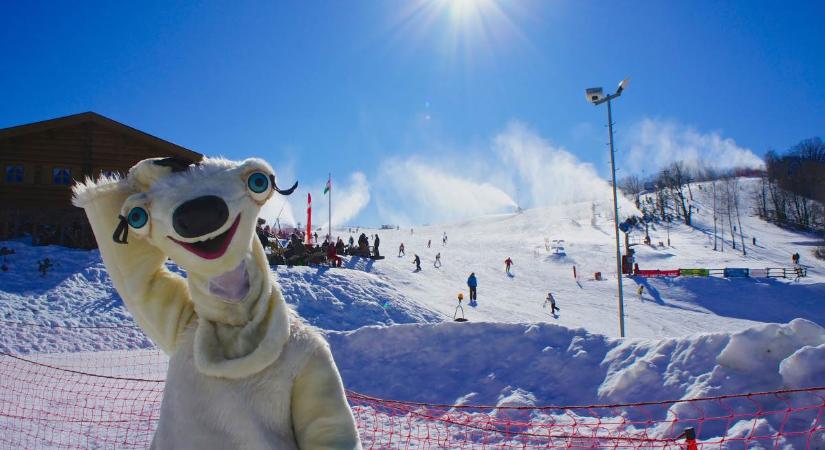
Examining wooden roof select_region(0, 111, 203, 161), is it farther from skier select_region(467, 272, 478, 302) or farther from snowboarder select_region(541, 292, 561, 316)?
snowboarder select_region(541, 292, 561, 316)

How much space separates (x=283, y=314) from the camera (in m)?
1.97

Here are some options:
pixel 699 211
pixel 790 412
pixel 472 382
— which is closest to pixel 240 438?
pixel 790 412

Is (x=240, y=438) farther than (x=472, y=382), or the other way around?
(x=472, y=382)

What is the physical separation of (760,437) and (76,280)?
53.3 ft

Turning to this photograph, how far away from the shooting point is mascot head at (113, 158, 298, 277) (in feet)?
6.07

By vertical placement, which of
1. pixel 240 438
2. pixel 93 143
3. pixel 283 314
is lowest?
pixel 240 438

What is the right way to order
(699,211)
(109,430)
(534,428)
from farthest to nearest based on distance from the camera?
1. (699,211)
2. (534,428)
3. (109,430)

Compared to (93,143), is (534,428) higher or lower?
lower

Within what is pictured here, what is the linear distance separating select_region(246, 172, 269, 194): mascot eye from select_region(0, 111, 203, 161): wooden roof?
1847 cm

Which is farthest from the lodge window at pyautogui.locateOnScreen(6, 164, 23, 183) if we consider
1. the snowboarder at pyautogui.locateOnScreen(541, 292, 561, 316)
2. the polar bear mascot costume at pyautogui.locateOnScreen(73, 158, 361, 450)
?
the polar bear mascot costume at pyautogui.locateOnScreen(73, 158, 361, 450)

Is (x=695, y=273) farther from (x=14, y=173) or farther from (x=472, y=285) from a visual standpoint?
(x=14, y=173)

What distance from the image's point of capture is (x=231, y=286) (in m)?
1.96

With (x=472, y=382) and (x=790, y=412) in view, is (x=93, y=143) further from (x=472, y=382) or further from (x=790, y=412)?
(x=790, y=412)

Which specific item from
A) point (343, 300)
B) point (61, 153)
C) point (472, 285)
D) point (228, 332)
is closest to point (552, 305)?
point (472, 285)
